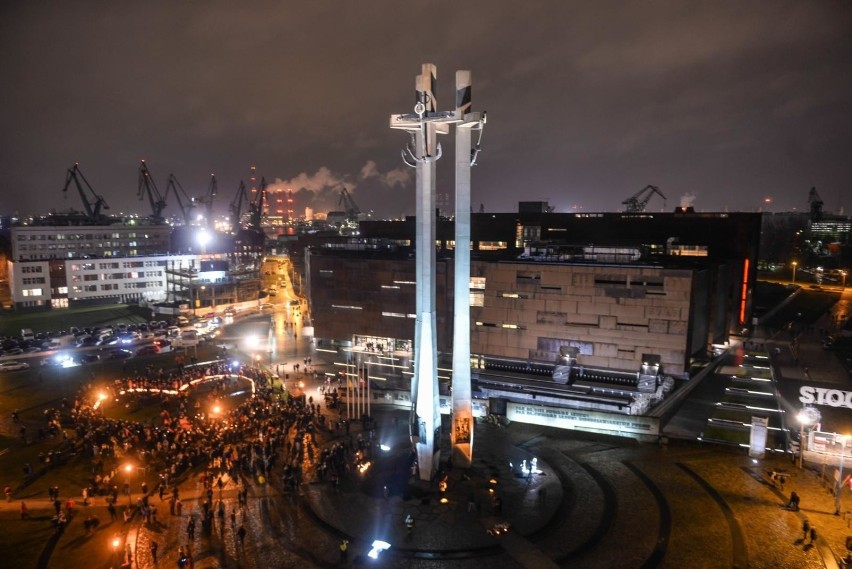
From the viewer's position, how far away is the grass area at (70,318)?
77.8 meters

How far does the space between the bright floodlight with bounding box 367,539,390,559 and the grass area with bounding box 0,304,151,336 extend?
74637 millimetres

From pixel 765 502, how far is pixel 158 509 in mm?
33771

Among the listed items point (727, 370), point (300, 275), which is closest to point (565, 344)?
point (727, 370)

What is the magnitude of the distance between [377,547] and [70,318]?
270 ft

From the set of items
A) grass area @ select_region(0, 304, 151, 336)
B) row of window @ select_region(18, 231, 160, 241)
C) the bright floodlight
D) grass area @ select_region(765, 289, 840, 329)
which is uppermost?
row of window @ select_region(18, 231, 160, 241)

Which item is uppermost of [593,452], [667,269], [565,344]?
[667,269]

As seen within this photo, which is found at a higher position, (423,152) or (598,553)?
(423,152)

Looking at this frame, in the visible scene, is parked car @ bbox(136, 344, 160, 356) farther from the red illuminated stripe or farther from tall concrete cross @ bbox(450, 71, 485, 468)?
the red illuminated stripe

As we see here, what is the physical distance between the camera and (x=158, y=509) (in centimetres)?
2786

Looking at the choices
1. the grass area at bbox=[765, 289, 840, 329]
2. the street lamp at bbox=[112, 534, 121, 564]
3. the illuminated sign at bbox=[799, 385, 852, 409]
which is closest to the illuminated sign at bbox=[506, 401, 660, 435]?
the illuminated sign at bbox=[799, 385, 852, 409]

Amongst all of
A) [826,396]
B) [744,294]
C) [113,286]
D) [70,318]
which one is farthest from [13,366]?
[744,294]

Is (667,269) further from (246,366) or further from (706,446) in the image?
(246,366)

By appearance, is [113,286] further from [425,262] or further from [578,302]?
[425,262]

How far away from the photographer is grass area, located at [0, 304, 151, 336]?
7781cm
